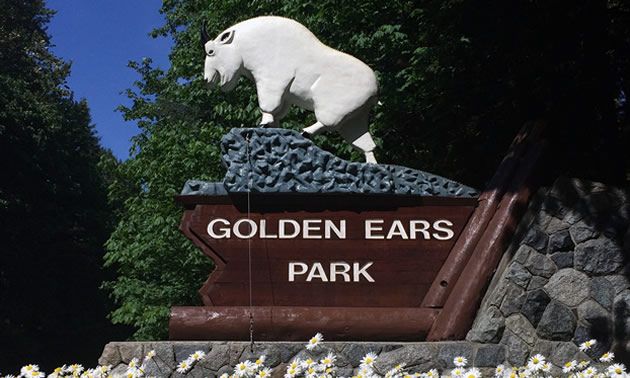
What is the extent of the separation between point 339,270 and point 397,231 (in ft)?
2.30

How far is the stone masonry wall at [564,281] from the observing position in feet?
20.1

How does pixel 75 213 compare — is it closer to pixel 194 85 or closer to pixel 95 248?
pixel 95 248

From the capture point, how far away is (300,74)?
7.06m

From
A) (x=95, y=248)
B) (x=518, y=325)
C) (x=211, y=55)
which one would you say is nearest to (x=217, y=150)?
(x=211, y=55)

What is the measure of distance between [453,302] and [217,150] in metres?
8.50

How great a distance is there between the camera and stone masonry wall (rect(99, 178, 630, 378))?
601cm

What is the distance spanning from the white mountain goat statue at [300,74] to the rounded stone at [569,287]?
2.20 meters

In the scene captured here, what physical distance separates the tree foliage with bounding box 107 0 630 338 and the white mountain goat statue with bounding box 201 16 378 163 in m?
2.20

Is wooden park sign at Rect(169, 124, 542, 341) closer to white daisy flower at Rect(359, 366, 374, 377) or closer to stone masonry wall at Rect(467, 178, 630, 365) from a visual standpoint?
stone masonry wall at Rect(467, 178, 630, 365)

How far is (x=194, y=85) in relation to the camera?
15188 mm

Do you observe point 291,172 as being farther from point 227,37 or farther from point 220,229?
point 227,37

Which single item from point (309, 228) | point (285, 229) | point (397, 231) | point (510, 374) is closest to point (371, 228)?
point (397, 231)

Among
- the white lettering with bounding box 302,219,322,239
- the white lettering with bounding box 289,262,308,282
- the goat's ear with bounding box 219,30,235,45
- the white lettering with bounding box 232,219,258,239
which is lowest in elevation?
the white lettering with bounding box 289,262,308,282

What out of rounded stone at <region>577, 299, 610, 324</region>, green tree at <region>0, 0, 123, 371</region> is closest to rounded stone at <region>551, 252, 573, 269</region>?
rounded stone at <region>577, 299, 610, 324</region>
